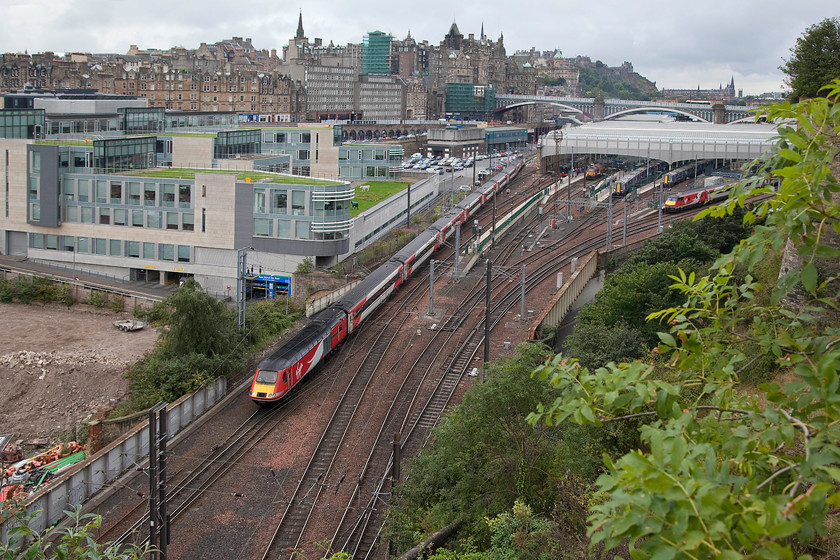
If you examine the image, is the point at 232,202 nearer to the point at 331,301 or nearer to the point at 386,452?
the point at 331,301

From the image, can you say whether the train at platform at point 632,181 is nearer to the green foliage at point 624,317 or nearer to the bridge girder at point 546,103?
the green foliage at point 624,317

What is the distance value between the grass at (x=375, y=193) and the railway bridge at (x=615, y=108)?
75439 millimetres

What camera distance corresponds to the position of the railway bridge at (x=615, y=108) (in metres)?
134

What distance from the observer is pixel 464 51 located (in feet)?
626

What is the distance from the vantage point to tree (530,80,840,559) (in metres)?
4.88

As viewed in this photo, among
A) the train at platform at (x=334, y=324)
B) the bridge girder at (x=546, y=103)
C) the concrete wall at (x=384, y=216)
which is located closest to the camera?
the train at platform at (x=334, y=324)

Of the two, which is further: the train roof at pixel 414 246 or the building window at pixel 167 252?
the building window at pixel 167 252

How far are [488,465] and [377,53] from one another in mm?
174223

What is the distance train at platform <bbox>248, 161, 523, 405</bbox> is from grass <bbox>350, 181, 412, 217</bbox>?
19.0 feet

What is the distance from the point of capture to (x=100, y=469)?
2130 cm

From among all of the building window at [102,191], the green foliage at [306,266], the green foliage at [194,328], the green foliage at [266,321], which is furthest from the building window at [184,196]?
the green foliage at [194,328]

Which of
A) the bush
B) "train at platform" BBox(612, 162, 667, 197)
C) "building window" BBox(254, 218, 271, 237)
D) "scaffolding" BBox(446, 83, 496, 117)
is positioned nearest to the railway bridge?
"scaffolding" BBox(446, 83, 496, 117)

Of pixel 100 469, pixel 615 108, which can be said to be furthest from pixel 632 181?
pixel 615 108

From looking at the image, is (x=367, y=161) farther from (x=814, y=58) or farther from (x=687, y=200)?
(x=814, y=58)
